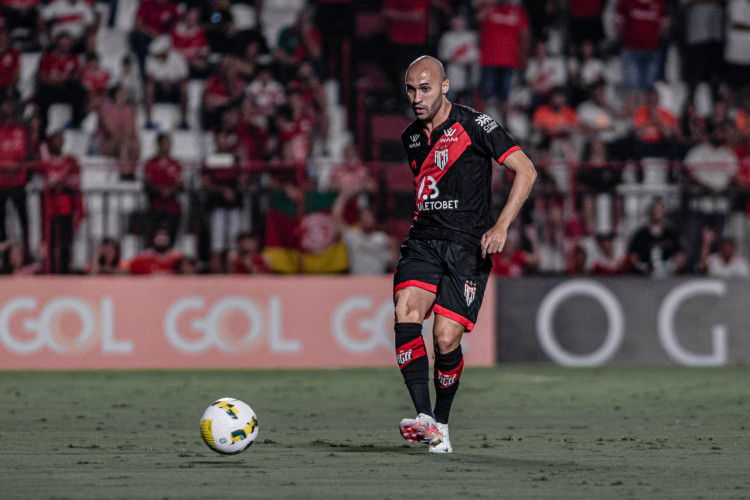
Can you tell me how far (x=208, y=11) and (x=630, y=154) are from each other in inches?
272

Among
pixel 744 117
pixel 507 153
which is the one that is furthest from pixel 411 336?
pixel 744 117

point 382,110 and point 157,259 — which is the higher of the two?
point 382,110

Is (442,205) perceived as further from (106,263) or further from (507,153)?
(106,263)

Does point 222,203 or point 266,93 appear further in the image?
point 266,93

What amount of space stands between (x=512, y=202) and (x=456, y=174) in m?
0.45

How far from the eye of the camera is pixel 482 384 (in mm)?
12242

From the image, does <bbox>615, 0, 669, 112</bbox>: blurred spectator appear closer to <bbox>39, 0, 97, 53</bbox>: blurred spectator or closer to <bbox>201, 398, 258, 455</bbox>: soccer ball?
<bbox>39, 0, 97, 53</bbox>: blurred spectator

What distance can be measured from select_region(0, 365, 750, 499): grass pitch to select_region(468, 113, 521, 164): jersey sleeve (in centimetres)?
175

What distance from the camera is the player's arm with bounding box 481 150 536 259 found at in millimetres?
6824

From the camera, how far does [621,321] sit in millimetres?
14578

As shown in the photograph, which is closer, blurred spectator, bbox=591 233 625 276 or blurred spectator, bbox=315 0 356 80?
blurred spectator, bbox=591 233 625 276

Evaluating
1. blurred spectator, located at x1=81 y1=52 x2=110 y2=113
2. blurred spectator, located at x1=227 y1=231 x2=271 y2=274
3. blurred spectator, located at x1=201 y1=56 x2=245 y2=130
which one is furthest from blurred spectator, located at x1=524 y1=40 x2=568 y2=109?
blurred spectator, located at x1=81 y1=52 x2=110 y2=113

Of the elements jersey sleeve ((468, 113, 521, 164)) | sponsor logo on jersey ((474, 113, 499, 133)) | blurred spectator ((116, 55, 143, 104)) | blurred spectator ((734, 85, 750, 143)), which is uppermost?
blurred spectator ((116, 55, 143, 104))

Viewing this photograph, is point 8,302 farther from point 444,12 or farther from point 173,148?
point 444,12
